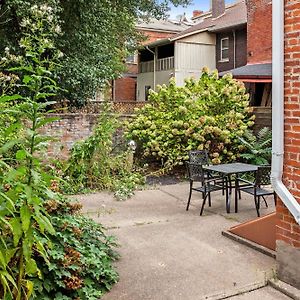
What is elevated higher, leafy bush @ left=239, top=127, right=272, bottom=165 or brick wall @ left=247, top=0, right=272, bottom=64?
brick wall @ left=247, top=0, right=272, bottom=64

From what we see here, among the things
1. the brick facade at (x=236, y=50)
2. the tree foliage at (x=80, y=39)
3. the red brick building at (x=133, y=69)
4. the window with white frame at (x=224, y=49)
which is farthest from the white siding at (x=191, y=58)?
the tree foliage at (x=80, y=39)

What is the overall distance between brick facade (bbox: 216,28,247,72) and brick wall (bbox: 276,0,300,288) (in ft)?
57.0

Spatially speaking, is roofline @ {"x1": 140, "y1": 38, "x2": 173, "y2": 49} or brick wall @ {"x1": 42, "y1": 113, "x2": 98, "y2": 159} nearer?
brick wall @ {"x1": 42, "y1": 113, "x2": 98, "y2": 159}

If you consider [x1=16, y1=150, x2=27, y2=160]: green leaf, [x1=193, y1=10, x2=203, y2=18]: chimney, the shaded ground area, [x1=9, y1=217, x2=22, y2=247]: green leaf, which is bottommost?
the shaded ground area

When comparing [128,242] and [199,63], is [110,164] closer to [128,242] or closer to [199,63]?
[128,242]

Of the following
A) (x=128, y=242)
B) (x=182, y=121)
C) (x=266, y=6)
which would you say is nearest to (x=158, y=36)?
(x=266, y=6)

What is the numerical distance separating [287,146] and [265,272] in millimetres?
1298

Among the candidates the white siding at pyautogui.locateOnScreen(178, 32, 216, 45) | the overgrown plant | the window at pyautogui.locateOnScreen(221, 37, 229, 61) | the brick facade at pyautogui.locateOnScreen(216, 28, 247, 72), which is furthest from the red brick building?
the overgrown plant

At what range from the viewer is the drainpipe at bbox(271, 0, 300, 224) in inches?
135

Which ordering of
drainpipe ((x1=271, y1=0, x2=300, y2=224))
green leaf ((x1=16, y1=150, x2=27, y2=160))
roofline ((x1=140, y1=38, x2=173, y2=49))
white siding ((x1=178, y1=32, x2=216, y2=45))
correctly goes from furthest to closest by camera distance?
roofline ((x1=140, y1=38, x2=173, y2=49))
white siding ((x1=178, y1=32, x2=216, y2=45))
drainpipe ((x1=271, y1=0, x2=300, y2=224))
green leaf ((x1=16, y1=150, x2=27, y2=160))

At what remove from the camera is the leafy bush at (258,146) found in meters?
9.16

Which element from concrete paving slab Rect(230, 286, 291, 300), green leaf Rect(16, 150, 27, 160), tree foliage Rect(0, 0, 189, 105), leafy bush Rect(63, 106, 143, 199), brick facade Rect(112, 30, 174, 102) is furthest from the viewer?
brick facade Rect(112, 30, 174, 102)

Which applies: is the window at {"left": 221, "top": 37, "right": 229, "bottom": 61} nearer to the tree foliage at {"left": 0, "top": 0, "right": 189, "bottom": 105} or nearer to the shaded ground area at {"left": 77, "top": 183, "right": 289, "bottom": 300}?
the tree foliage at {"left": 0, "top": 0, "right": 189, "bottom": 105}

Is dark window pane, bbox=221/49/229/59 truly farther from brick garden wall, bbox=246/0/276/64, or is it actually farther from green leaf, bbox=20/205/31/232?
green leaf, bbox=20/205/31/232
